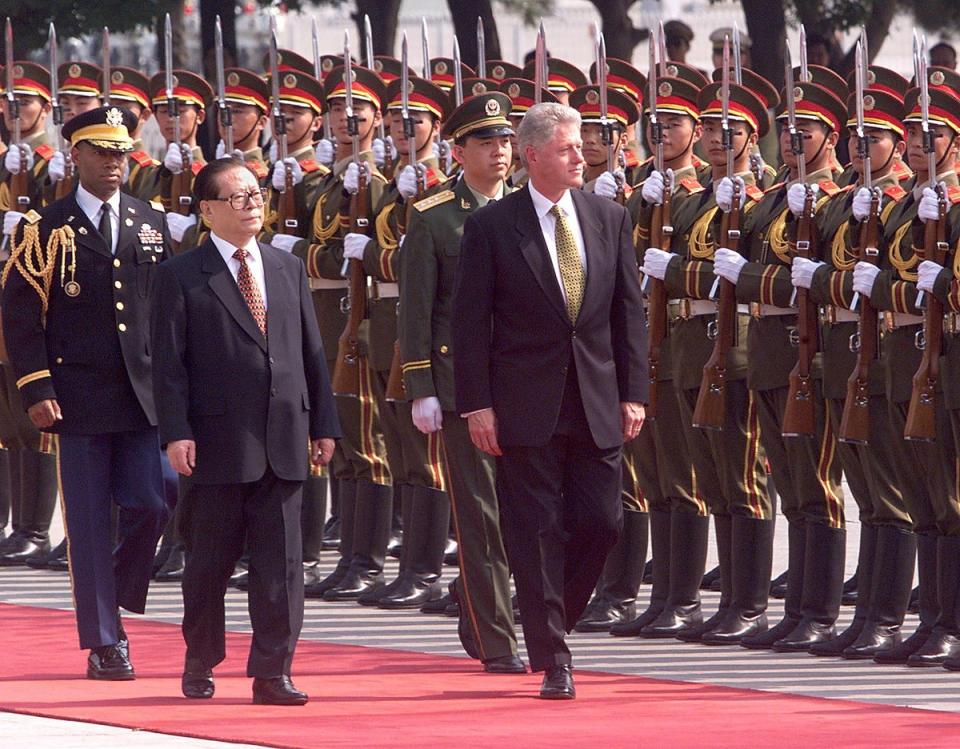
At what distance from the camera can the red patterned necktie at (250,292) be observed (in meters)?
8.54

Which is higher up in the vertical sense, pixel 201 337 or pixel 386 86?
pixel 386 86

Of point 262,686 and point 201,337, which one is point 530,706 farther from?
point 201,337

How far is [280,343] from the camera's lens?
336 inches

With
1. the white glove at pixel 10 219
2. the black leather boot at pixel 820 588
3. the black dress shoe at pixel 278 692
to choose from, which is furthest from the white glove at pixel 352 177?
the black dress shoe at pixel 278 692

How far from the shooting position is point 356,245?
1123cm

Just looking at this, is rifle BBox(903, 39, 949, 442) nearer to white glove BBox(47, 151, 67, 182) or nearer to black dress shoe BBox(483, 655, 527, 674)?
black dress shoe BBox(483, 655, 527, 674)

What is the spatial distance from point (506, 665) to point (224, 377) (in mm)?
1471

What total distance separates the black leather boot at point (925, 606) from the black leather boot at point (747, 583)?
0.69 meters

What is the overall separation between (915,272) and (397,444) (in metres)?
2.68

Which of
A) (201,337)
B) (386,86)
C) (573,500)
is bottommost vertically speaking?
(573,500)

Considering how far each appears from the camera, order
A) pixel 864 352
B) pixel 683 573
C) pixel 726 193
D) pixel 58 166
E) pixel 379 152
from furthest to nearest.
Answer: pixel 58 166 < pixel 379 152 < pixel 683 573 < pixel 726 193 < pixel 864 352

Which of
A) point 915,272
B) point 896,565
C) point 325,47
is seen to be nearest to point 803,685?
point 896,565

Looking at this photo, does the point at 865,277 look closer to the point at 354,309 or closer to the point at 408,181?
the point at 408,181

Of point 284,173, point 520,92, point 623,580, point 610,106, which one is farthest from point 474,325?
point 284,173
